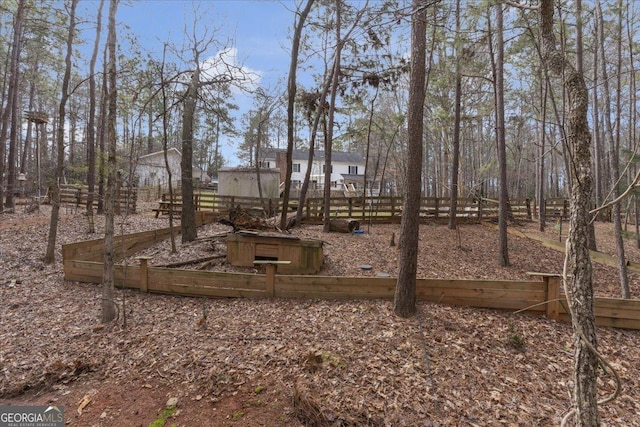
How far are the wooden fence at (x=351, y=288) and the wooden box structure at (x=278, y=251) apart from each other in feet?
4.01

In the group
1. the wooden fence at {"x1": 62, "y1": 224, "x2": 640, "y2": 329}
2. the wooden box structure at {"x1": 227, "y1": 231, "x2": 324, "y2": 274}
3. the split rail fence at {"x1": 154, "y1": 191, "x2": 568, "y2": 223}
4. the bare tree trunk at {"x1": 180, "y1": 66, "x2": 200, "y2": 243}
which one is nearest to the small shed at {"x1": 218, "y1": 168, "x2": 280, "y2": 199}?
the split rail fence at {"x1": 154, "y1": 191, "x2": 568, "y2": 223}

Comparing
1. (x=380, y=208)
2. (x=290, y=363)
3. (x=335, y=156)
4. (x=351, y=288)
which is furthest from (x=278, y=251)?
(x=335, y=156)

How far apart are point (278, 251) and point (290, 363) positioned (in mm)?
3181

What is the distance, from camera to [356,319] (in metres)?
4.20

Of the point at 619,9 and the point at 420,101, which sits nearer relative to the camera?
the point at 420,101

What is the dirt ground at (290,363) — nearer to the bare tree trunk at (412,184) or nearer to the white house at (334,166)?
the bare tree trunk at (412,184)

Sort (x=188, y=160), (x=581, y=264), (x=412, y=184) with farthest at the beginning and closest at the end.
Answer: (x=188, y=160) → (x=412, y=184) → (x=581, y=264)

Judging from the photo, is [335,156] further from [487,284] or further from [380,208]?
[487,284]

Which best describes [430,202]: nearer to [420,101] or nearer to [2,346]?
[420,101]

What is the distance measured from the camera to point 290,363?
340 centimetres

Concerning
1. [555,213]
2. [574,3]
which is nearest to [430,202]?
[574,3]

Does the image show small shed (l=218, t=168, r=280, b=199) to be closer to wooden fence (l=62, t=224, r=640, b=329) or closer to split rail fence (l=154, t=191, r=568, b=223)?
split rail fence (l=154, t=191, r=568, b=223)

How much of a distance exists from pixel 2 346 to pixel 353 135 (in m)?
13.9

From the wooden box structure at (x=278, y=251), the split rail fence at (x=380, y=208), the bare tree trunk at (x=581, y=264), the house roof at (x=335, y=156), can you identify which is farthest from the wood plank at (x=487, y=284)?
the house roof at (x=335, y=156)
